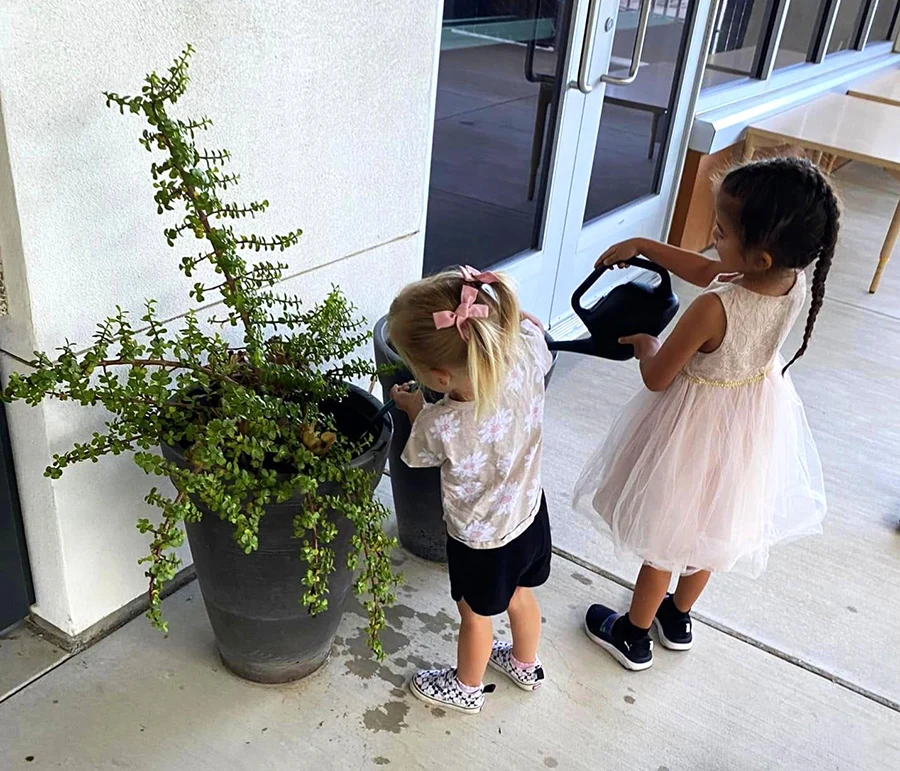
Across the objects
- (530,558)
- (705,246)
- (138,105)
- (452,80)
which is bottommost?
(705,246)

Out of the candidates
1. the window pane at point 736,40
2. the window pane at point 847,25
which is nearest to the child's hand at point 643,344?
the window pane at point 736,40

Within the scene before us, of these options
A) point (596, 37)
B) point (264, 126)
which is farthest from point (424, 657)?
point (596, 37)

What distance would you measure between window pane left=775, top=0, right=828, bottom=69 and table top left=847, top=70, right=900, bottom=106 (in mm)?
469

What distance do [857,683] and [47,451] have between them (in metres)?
1.80

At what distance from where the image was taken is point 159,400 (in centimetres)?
145

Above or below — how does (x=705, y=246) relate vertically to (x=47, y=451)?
below

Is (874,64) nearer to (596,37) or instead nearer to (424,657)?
(596,37)

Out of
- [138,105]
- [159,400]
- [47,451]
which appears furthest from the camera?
[47,451]

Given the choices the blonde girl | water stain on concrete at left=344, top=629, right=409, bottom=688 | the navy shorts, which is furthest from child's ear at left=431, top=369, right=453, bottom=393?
water stain on concrete at left=344, top=629, right=409, bottom=688

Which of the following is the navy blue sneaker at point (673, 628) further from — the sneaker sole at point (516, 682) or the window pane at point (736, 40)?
the window pane at point (736, 40)

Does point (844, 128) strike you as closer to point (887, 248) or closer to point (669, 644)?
point (887, 248)

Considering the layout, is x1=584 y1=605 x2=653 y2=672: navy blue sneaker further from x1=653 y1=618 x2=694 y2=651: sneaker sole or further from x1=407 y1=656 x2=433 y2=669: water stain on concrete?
x1=407 y1=656 x2=433 y2=669: water stain on concrete

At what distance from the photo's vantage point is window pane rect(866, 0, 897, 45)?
248 inches

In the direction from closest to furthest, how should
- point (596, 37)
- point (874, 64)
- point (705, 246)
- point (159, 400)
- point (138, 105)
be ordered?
1. point (138, 105)
2. point (159, 400)
3. point (596, 37)
4. point (705, 246)
5. point (874, 64)
